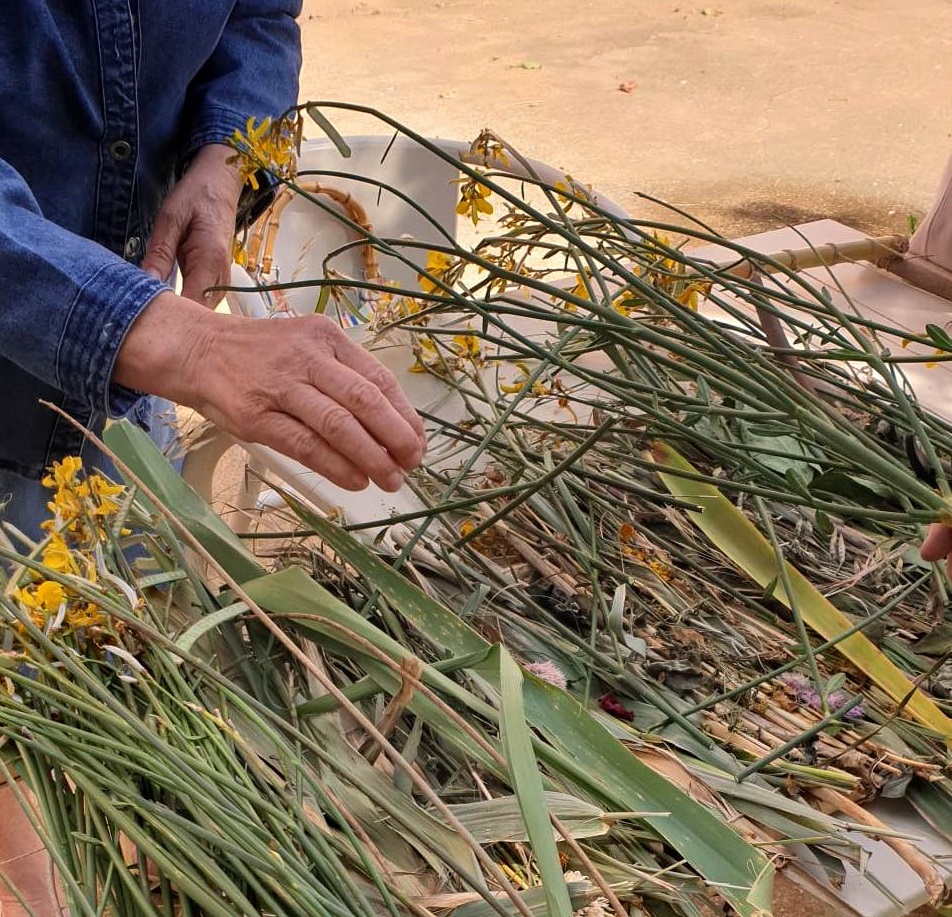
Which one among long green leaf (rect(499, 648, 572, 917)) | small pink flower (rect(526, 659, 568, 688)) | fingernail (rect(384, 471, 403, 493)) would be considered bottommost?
small pink flower (rect(526, 659, 568, 688))

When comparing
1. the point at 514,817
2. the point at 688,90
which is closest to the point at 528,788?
the point at 514,817

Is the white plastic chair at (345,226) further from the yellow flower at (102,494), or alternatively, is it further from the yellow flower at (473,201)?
the yellow flower at (102,494)

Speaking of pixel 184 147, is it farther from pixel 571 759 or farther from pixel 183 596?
pixel 571 759

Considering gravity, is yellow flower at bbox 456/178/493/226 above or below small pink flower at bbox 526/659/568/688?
above

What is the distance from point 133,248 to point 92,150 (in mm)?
114

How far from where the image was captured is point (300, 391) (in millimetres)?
610

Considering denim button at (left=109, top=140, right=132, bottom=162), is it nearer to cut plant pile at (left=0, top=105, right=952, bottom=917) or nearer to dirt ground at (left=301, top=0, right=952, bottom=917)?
cut plant pile at (left=0, top=105, right=952, bottom=917)

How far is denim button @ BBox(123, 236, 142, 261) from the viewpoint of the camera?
1.03m

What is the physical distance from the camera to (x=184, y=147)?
1058 millimetres

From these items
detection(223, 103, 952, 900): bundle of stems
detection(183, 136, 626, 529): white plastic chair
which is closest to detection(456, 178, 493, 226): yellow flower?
detection(223, 103, 952, 900): bundle of stems

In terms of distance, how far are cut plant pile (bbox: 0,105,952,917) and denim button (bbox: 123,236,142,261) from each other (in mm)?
225

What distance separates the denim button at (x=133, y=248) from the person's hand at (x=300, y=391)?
39cm

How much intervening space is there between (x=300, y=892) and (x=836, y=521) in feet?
1.84

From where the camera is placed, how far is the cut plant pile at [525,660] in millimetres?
466
